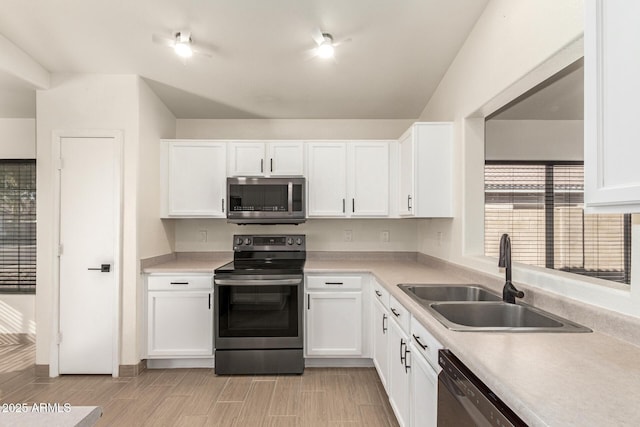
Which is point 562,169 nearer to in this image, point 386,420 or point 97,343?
point 386,420

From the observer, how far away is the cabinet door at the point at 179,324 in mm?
3146

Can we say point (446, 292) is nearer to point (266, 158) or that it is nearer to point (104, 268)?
point (266, 158)

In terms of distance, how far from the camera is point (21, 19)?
94.7 inches

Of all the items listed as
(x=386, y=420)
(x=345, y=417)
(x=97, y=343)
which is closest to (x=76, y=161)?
(x=97, y=343)

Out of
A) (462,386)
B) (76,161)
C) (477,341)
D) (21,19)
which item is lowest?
(462,386)

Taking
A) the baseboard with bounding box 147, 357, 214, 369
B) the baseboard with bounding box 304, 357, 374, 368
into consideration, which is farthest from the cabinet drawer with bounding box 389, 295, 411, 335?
the baseboard with bounding box 147, 357, 214, 369

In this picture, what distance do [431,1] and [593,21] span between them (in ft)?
5.03

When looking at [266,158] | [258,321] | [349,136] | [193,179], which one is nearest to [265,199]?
[266,158]

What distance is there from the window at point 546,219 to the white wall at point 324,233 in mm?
991

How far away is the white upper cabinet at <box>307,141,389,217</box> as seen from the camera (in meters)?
3.58

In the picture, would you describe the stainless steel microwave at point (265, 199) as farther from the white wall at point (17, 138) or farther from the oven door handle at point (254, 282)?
the white wall at point (17, 138)

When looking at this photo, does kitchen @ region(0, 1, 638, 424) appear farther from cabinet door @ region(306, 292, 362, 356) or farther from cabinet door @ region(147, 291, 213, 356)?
cabinet door @ region(306, 292, 362, 356)

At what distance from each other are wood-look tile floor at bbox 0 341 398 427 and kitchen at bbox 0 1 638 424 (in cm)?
25

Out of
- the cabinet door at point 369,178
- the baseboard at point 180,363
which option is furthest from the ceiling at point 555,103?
the baseboard at point 180,363
